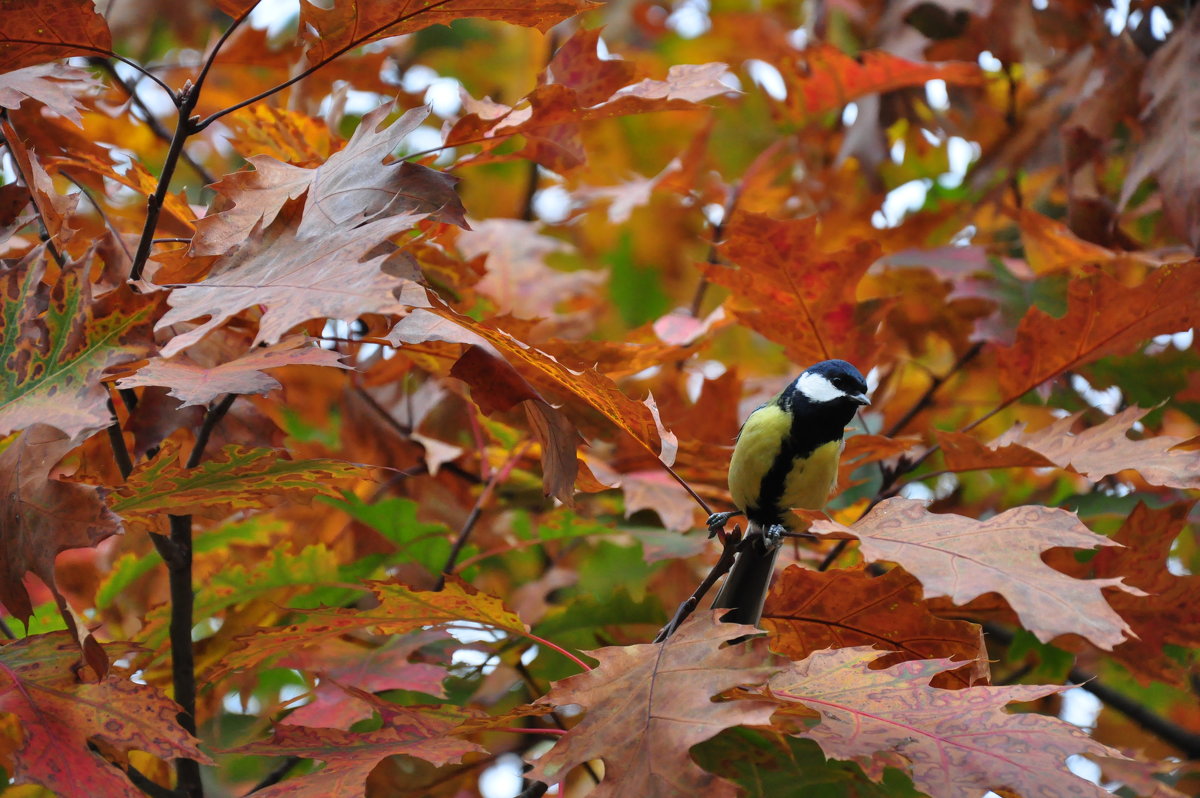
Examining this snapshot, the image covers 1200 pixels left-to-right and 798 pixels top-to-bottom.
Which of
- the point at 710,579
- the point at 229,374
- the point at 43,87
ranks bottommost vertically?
the point at 710,579

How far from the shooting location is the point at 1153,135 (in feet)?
6.90

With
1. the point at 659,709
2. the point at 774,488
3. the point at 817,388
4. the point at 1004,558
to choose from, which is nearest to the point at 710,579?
the point at 659,709

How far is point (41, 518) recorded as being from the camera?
111cm

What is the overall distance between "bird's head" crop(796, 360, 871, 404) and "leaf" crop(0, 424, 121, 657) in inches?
45.1

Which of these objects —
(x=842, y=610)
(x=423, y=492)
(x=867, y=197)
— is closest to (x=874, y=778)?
(x=842, y=610)

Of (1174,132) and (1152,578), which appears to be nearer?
(1152,578)

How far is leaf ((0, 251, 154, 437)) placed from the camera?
1102mm

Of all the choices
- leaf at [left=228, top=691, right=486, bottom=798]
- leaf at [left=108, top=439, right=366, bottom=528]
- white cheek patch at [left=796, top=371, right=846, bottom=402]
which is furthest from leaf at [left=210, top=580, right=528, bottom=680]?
white cheek patch at [left=796, top=371, right=846, bottom=402]

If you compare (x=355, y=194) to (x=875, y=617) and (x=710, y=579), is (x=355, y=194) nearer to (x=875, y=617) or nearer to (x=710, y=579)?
(x=710, y=579)

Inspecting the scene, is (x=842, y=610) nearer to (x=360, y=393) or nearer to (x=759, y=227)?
(x=759, y=227)

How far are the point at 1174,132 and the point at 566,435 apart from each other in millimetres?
1523

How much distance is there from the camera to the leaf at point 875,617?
4.51 feet

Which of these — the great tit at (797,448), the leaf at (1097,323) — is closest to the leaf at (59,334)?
the great tit at (797,448)

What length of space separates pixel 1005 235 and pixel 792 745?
2015 mm
